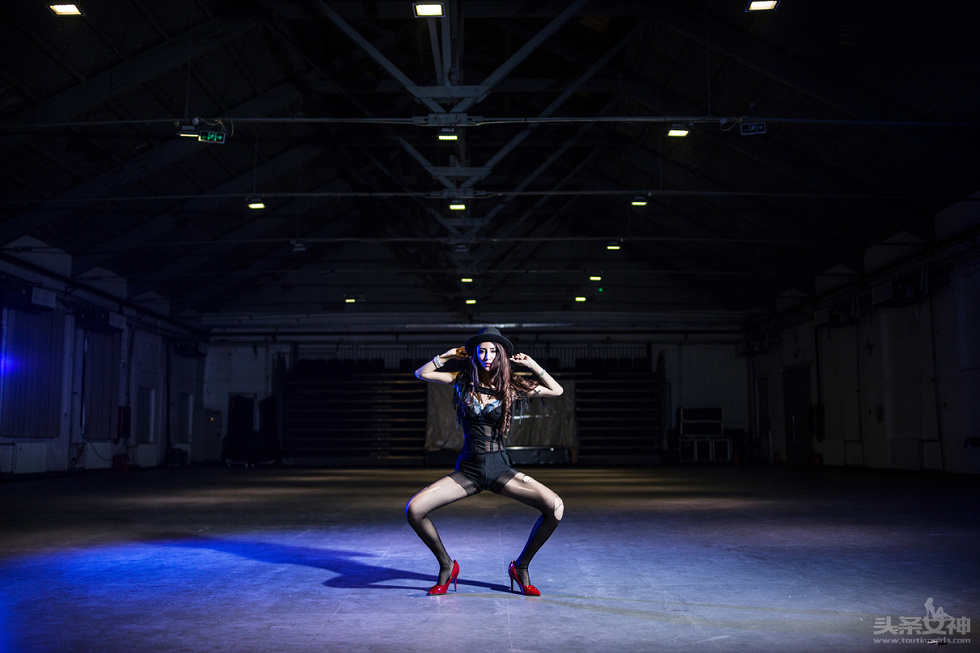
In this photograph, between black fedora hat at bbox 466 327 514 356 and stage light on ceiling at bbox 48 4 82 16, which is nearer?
black fedora hat at bbox 466 327 514 356

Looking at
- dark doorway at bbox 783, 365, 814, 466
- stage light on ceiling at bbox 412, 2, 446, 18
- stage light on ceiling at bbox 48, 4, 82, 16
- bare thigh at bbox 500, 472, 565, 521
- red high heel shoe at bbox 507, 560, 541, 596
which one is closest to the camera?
bare thigh at bbox 500, 472, 565, 521

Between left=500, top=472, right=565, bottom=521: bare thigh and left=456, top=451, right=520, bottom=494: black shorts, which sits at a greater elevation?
left=456, top=451, right=520, bottom=494: black shorts

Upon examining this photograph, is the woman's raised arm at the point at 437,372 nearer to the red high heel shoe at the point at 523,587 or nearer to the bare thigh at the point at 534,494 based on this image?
the bare thigh at the point at 534,494

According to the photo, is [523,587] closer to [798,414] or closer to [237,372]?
[798,414]

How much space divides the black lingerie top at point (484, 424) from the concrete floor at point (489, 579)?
0.86 meters

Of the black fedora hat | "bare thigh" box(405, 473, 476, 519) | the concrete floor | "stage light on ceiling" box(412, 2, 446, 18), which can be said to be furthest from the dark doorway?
"bare thigh" box(405, 473, 476, 519)

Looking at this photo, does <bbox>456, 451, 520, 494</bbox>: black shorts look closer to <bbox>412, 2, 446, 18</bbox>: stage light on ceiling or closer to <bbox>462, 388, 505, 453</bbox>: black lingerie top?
<bbox>462, 388, 505, 453</bbox>: black lingerie top

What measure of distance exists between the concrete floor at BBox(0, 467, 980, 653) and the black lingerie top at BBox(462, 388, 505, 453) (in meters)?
0.86

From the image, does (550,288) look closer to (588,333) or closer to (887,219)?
(588,333)

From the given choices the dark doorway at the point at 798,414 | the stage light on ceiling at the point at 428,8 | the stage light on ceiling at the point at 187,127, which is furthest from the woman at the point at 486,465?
the dark doorway at the point at 798,414

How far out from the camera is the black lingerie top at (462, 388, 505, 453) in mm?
4484

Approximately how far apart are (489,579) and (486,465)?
104 centimetres

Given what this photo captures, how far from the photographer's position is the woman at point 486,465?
14.6 feet

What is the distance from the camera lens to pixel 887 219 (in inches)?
658
